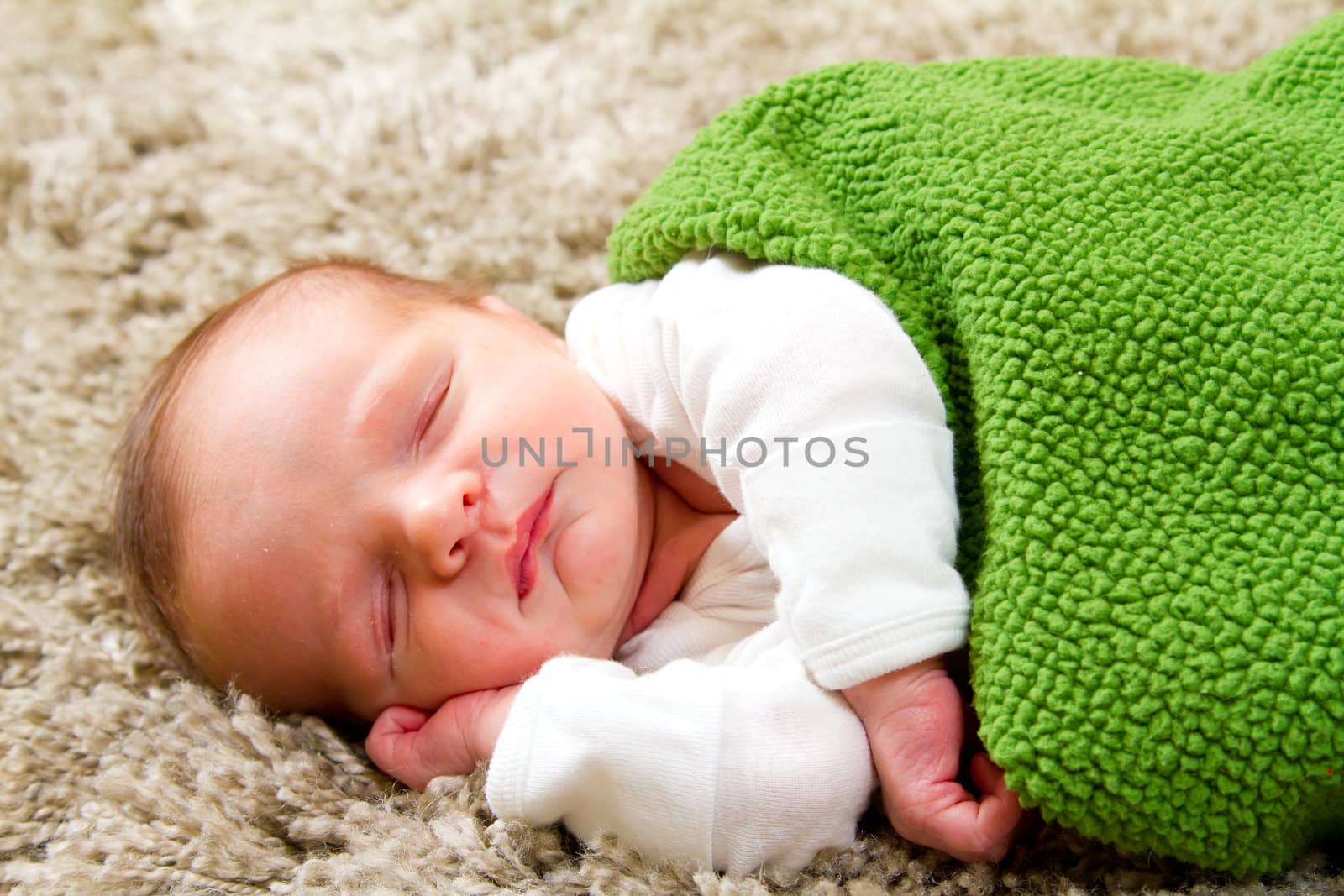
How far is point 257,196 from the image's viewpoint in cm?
155

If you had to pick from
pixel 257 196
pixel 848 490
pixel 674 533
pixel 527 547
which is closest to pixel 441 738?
pixel 527 547

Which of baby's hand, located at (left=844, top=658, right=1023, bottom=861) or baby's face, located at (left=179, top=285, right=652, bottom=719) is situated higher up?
baby's face, located at (left=179, top=285, right=652, bottom=719)

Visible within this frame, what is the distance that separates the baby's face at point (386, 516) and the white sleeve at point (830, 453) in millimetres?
135

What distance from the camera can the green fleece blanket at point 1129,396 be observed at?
2.67 feet

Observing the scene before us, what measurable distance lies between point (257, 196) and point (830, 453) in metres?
0.97

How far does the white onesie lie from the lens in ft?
2.93

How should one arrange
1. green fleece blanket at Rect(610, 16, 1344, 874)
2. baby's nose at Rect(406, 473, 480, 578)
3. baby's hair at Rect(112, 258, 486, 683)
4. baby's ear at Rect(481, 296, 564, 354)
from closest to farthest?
green fleece blanket at Rect(610, 16, 1344, 874), baby's nose at Rect(406, 473, 480, 578), baby's hair at Rect(112, 258, 486, 683), baby's ear at Rect(481, 296, 564, 354)

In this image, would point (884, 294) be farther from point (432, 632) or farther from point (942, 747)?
point (432, 632)

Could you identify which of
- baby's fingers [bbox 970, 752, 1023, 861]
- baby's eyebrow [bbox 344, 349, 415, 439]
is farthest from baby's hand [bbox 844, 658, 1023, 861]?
baby's eyebrow [bbox 344, 349, 415, 439]

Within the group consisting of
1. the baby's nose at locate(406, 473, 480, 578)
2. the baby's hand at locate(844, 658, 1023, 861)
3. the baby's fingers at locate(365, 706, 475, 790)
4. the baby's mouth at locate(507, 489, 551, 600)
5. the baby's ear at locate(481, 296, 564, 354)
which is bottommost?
the baby's fingers at locate(365, 706, 475, 790)

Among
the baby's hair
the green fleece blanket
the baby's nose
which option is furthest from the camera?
the baby's hair

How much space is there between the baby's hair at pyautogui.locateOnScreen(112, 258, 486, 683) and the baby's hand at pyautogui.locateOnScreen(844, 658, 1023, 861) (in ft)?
1.88

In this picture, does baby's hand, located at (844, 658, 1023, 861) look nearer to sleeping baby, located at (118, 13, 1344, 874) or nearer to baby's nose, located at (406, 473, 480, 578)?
sleeping baby, located at (118, 13, 1344, 874)

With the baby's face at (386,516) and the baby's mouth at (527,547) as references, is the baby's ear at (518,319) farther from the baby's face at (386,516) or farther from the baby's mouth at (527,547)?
the baby's mouth at (527,547)
